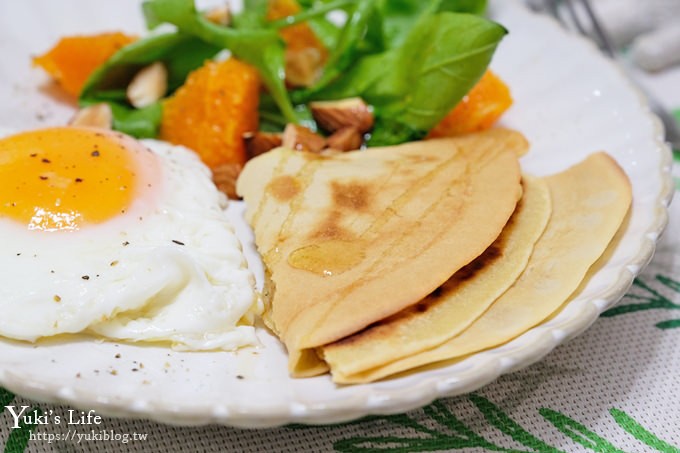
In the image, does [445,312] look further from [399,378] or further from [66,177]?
[66,177]

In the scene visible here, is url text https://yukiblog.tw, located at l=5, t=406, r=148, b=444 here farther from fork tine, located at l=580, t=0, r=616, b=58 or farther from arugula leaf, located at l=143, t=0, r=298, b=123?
fork tine, located at l=580, t=0, r=616, b=58

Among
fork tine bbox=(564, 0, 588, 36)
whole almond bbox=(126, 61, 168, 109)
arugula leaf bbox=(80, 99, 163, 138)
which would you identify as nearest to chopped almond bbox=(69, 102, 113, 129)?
arugula leaf bbox=(80, 99, 163, 138)

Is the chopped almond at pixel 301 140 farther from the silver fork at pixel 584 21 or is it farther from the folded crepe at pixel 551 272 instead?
the silver fork at pixel 584 21

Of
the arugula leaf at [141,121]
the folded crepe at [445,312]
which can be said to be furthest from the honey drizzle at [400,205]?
the arugula leaf at [141,121]

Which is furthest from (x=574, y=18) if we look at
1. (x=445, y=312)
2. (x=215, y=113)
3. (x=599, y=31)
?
(x=445, y=312)

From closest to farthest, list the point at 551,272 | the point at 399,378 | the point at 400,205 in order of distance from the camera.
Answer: the point at 399,378
the point at 551,272
the point at 400,205

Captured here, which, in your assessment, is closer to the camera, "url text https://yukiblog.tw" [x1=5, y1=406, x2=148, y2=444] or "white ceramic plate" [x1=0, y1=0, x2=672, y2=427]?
"white ceramic plate" [x1=0, y1=0, x2=672, y2=427]
